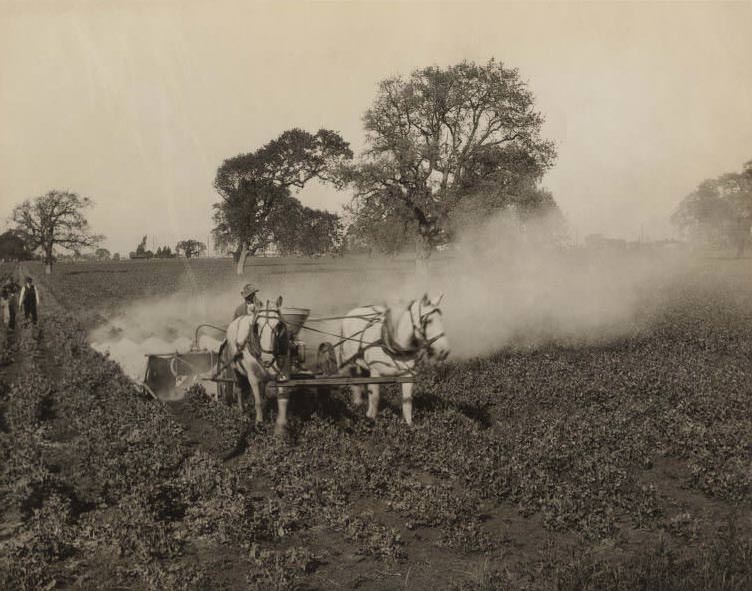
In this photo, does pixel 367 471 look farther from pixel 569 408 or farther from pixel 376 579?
pixel 569 408

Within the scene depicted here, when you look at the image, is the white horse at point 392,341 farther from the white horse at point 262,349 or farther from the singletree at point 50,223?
the singletree at point 50,223

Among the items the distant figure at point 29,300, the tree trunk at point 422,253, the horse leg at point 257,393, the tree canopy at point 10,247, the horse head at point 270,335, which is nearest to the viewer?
the horse head at point 270,335

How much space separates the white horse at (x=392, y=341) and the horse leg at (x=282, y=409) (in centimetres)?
147

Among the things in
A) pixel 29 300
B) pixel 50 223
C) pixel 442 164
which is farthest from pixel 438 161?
pixel 50 223

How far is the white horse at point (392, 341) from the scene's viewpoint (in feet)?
34.0

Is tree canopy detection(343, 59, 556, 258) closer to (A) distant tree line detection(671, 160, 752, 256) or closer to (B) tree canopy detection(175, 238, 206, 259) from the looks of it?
(A) distant tree line detection(671, 160, 752, 256)

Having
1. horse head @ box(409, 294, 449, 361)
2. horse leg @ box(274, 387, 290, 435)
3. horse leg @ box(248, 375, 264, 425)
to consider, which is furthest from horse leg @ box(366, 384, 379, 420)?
horse head @ box(409, 294, 449, 361)

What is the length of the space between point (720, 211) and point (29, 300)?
155ft

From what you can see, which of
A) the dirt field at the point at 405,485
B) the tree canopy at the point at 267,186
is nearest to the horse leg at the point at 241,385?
the dirt field at the point at 405,485

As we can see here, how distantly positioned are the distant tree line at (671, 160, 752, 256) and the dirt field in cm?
3273

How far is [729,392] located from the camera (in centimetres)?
1373

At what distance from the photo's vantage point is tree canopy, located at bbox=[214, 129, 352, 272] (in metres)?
61.7

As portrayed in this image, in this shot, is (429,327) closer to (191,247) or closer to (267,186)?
(267,186)

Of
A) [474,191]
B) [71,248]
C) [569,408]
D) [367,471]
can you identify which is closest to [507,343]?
[569,408]
